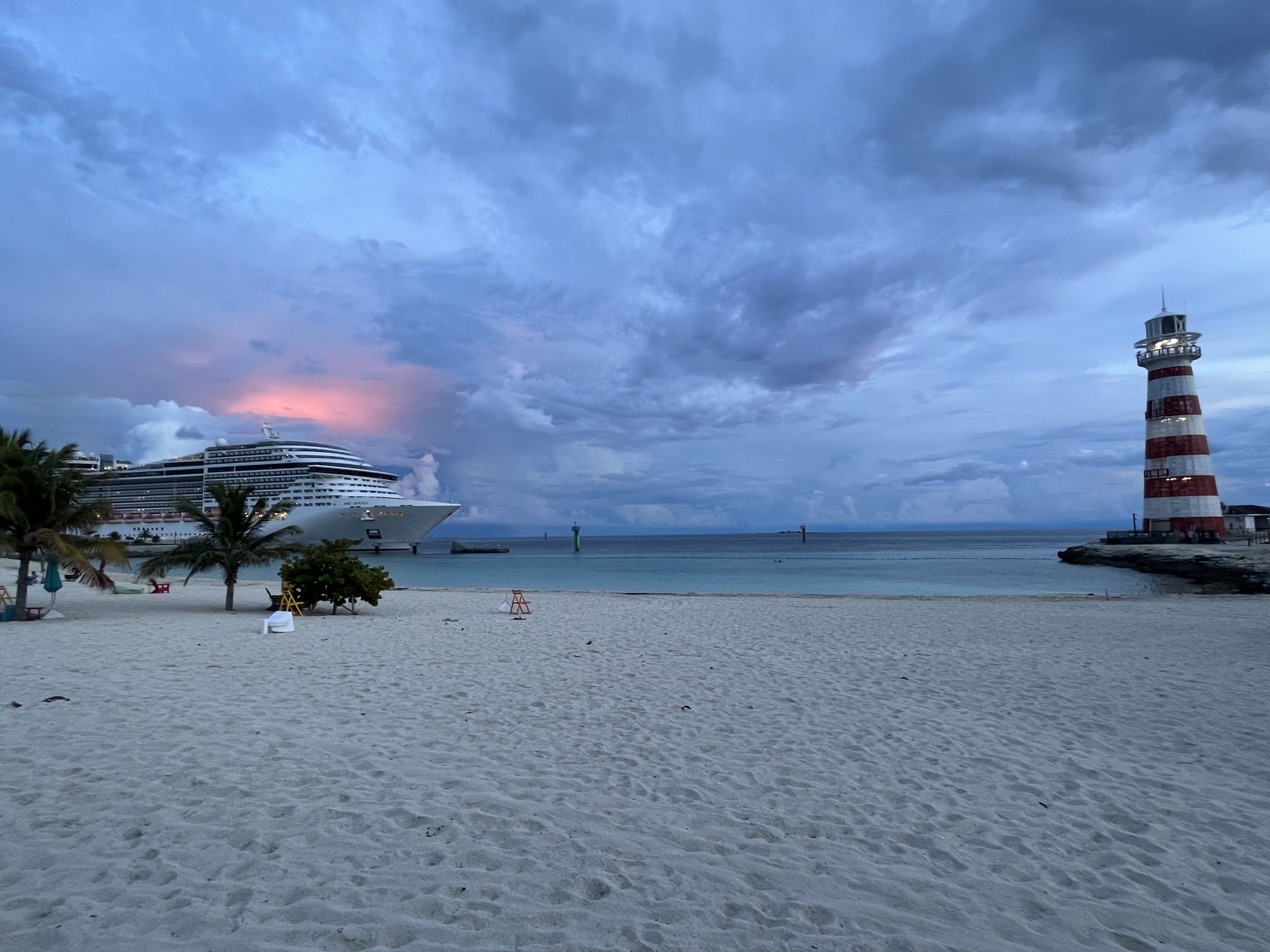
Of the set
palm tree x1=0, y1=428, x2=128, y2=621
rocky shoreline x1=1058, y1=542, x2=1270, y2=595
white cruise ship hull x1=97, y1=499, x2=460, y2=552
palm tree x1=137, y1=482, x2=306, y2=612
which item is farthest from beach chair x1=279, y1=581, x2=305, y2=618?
white cruise ship hull x1=97, y1=499, x2=460, y2=552

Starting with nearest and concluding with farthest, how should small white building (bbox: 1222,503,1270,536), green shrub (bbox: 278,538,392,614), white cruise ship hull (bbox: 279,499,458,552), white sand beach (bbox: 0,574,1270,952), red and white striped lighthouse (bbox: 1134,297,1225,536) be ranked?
1. white sand beach (bbox: 0,574,1270,952)
2. green shrub (bbox: 278,538,392,614)
3. red and white striped lighthouse (bbox: 1134,297,1225,536)
4. small white building (bbox: 1222,503,1270,536)
5. white cruise ship hull (bbox: 279,499,458,552)

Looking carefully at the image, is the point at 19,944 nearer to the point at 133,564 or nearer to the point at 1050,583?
the point at 1050,583

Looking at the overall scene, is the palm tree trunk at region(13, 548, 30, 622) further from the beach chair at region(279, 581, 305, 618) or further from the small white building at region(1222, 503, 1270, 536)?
the small white building at region(1222, 503, 1270, 536)

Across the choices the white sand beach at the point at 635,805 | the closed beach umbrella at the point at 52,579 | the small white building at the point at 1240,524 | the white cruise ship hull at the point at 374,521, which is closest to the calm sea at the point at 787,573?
the white cruise ship hull at the point at 374,521

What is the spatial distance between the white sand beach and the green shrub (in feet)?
21.1

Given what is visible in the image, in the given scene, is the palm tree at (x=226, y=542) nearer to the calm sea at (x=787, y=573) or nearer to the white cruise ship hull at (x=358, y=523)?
the calm sea at (x=787, y=573)

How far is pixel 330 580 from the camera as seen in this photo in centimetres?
1557

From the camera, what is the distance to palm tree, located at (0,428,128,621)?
1309cm

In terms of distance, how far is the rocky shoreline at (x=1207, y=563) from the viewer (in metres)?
28.0

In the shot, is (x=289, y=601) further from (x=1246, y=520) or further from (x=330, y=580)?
(x=1246, y=520)

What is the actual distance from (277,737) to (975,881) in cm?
512

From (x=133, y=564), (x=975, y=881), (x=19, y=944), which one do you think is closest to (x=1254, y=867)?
(x=975, y=881)

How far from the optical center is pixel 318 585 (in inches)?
618

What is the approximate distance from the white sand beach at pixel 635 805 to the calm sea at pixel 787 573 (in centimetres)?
2104
